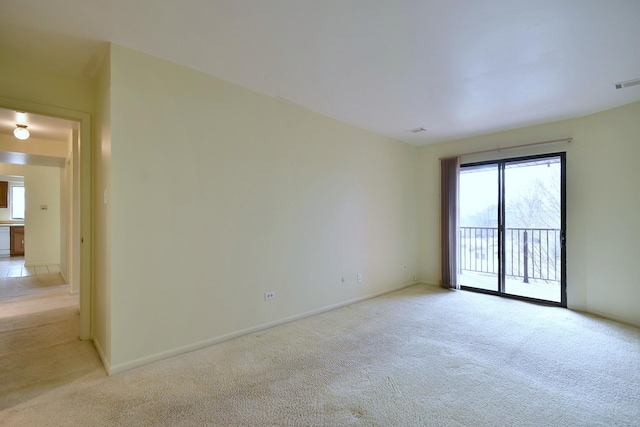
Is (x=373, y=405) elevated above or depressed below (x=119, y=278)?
below

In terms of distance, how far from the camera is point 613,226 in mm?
3693

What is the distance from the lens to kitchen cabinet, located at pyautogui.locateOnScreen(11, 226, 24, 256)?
8.70 metres

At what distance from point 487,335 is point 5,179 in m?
A: 12.9

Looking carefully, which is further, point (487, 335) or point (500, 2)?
point (487, 335)

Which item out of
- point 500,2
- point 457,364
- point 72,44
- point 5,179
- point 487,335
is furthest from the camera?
point 5,179

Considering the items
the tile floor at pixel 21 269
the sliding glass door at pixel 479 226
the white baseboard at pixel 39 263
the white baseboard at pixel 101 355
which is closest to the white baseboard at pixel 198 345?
the white baseboard at pixel 101 355

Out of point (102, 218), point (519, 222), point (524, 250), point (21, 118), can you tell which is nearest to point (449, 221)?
point (519, 222)

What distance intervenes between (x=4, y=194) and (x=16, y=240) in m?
1.49

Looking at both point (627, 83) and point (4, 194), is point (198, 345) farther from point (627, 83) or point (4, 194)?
point (4, 194)

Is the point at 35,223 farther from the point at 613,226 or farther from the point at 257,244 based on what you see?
the point at 613,226

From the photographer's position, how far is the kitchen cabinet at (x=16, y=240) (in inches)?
343

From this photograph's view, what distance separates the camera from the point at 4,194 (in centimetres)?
890

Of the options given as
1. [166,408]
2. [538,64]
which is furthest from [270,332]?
[538,64]

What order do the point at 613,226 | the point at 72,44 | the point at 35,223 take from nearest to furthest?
the point at 72,44 < the point at 613,226 < the point at 35,223
